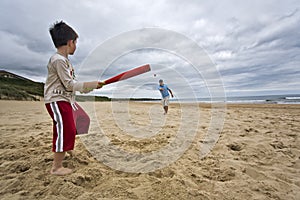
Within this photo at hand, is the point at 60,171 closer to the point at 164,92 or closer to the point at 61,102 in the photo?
the point at 61,102

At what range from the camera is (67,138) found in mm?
1836

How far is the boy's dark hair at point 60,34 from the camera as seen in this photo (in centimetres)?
203

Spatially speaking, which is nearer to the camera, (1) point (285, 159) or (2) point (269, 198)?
(2) point (269, 198)

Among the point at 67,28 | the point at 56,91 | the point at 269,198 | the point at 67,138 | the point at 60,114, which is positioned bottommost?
the point at 269,198

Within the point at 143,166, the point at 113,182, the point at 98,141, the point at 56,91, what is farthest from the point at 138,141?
the point at 56,91

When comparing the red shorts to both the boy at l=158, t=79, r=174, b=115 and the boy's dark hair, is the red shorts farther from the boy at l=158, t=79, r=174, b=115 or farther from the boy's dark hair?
the boy at l=158, t=79, r=174, b=115

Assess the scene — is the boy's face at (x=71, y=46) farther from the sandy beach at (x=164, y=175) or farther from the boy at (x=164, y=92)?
the boy at (x=164, y=92)

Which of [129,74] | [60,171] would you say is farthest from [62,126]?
[129,74]

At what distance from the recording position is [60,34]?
203cm

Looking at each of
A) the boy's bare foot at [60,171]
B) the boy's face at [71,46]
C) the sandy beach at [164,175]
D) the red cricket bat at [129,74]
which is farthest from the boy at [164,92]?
the boy's bare foot at [60,171]

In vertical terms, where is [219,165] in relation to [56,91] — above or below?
below

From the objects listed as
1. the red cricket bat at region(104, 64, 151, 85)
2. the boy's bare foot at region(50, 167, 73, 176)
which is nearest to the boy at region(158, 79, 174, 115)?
the red cricket bat at region(104, 64, 151, 85)

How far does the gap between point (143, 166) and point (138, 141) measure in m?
1.03

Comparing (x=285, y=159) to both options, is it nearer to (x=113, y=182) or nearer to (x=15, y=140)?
(x=113, y=182)
